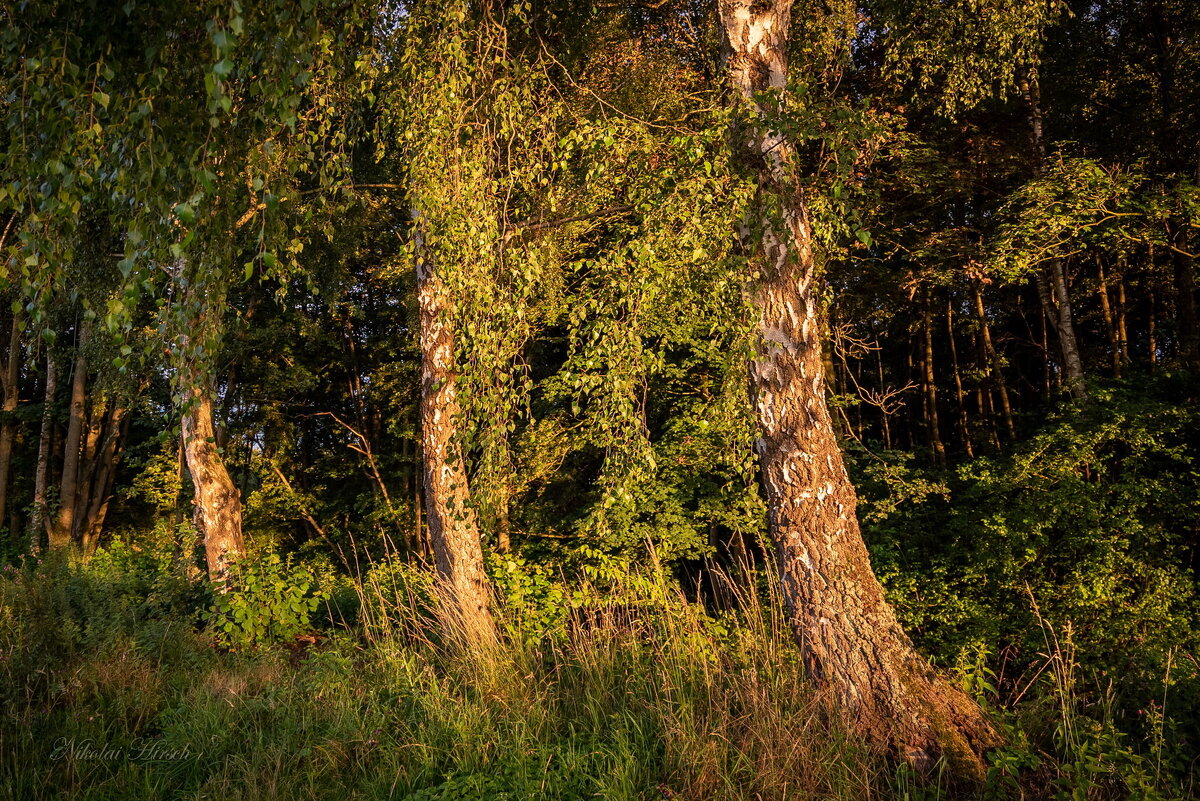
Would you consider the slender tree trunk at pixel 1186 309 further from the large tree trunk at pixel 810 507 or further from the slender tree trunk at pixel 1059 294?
the large tree trunk at pixel 810 507

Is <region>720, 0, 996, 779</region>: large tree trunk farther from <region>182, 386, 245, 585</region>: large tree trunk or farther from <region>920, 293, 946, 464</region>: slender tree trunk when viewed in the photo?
<region>920, 293, 946, 464</region>: slender tree trunk

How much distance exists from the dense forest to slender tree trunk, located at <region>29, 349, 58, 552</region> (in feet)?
14.3

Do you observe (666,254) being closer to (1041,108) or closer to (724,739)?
Result: (724,739)

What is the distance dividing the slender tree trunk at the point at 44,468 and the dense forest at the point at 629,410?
4351mm

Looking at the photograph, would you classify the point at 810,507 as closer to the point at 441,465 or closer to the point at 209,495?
the point at 441,465

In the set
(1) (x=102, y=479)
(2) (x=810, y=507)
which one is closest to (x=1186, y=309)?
(2) (x=810, y=507)

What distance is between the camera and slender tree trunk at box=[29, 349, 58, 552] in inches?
559

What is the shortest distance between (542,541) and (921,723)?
32.2 feet

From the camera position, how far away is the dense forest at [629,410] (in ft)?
10.1

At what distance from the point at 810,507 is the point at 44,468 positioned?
1667 cm

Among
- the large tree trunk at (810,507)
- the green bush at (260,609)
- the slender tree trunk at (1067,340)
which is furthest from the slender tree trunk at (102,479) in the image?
the slender tree trunk at (1067,340)

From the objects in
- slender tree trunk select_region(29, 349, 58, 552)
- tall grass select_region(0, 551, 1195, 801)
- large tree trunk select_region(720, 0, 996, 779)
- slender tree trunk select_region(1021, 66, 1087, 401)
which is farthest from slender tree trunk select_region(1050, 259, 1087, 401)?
slender tree trunk select_region(29, 349, 58, 552)

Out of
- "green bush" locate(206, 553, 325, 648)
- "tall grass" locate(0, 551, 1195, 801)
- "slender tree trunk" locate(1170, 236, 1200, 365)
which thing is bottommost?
"tall grass" locate(0, 551, 1195, 801)

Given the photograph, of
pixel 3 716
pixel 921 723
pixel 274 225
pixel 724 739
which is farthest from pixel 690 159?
pixel 3 716
